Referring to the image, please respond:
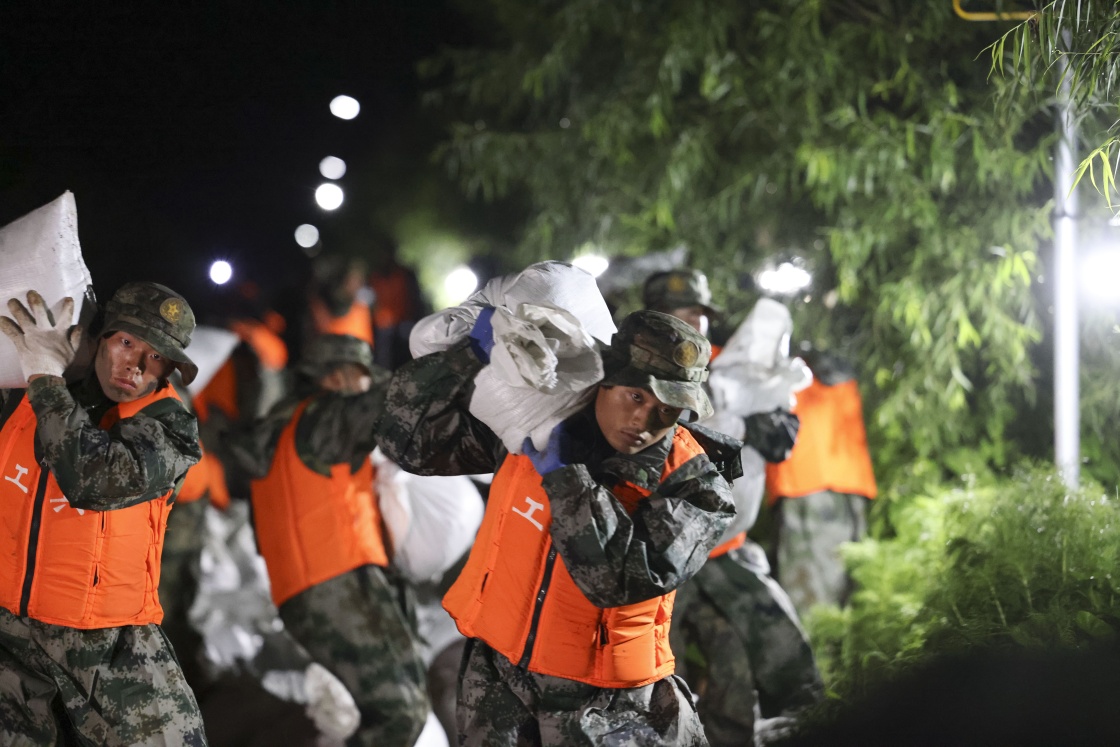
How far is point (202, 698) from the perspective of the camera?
222 inches

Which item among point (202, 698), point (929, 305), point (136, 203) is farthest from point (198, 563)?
point (929, 305)

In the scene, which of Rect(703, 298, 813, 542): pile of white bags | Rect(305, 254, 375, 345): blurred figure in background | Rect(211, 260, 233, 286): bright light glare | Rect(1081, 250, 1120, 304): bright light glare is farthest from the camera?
Rect(305, 254, 375, 345): blurred figure in background

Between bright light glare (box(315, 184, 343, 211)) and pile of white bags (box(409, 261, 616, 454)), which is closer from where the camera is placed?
pile of white bags (box(409, 261, 616, 454))

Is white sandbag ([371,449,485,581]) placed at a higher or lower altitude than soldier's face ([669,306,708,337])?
lower

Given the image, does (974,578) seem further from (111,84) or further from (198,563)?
(111,84)

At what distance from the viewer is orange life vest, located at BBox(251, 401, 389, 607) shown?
16.1ft

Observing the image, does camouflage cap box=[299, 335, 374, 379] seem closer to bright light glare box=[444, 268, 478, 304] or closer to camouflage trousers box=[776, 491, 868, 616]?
camouflage trousers box=[776, 491, 868, 616]

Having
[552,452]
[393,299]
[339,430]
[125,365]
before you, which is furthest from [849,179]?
[393,299]

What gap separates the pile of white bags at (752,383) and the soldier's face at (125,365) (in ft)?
7.79

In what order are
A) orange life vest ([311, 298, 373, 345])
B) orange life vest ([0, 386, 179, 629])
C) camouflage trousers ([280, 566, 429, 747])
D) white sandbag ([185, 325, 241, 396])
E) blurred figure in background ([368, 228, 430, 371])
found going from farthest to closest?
blurred figure in background ([368, 228, 430, 371]), orange life vest ([311, 298, 373, 345]), white sandbag ([185, 325, 241, 396]), camouflage trousers ([280, 566, 429, 747]), orange life vest ([0, 386, 179, 629])

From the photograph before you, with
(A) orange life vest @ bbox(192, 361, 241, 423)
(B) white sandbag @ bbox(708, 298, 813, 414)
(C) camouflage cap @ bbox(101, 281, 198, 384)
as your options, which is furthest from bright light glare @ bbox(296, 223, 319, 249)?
(C) camouflage cap @ bbox(101, 281, 198, 384)

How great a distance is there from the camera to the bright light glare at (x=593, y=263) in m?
7.29

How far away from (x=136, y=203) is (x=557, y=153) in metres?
3.23

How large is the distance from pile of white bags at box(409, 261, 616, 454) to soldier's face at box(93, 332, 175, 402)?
0.82 metres
